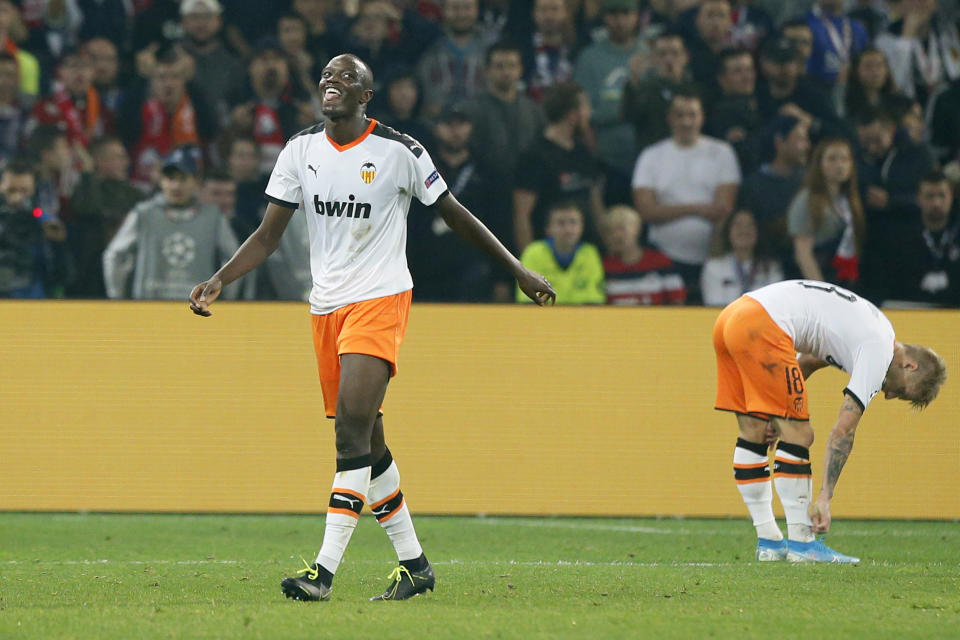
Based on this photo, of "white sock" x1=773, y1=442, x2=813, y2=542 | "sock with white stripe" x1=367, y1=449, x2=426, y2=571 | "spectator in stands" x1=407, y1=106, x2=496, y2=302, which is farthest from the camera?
"spectator in stands" x1=407, y1=106, x2=496, y2=302

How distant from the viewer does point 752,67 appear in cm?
1297

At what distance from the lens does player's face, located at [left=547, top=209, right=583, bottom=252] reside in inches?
477

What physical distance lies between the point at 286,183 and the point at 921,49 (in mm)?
8918

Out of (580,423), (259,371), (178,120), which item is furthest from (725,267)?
(178,120)

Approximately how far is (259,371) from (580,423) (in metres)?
2.76

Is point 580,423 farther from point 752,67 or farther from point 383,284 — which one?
point 383,284

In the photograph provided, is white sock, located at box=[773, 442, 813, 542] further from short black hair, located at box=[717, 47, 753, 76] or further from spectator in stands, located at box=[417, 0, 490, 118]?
spectator in stands, located at box=[417, 0, 490, 118]

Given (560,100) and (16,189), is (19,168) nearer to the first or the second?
(16,189)

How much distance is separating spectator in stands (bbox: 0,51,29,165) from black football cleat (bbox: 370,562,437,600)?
7908mm

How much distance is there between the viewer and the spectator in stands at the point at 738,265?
12.3 metres

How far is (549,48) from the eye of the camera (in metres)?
13.1

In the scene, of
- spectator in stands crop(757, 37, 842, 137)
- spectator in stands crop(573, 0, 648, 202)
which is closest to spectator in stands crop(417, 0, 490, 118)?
spectator in stands crop(573, 0, 648, 202)

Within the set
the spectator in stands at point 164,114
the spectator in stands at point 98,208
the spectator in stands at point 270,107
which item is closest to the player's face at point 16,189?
the spectator in stands at point 98,208

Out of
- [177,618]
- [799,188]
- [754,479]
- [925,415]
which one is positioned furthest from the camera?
[799,188]
